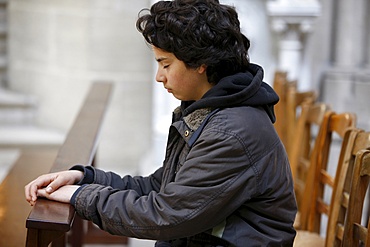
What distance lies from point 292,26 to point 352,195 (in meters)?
3.29

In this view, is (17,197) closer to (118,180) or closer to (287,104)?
(118,180)

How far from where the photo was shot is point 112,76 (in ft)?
19.2

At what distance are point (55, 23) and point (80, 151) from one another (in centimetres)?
368

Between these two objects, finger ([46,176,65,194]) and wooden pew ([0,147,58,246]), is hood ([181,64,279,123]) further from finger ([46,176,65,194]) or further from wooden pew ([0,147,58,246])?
wooden pew ([0,147,58,246])

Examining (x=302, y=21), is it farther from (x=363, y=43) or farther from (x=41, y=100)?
(x=41, y=100)

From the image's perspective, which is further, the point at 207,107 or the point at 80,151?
the point at 80,151

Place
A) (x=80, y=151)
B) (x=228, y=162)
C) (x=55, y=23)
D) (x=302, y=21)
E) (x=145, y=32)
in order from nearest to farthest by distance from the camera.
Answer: (x=228, y=162), (x=145, y=32), (x=80, y=151), (x=302, y=21), (x=55, y=23)

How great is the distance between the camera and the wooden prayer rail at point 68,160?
6.10ft

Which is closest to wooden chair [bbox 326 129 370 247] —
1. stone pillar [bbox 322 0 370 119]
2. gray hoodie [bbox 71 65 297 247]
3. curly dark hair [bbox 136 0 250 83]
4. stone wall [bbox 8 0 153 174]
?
gray hoodie [bbox 71 65 297 247]

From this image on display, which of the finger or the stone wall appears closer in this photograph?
the finger

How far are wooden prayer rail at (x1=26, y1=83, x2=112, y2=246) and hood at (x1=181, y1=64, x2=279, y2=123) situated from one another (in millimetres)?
405

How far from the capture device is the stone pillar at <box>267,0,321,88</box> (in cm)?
538

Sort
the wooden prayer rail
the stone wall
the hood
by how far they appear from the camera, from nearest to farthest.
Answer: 1. the wooden prayer rail
2. the hood
3. the stone wall

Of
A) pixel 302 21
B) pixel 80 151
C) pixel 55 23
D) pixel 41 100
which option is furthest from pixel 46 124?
pixel 80 151
